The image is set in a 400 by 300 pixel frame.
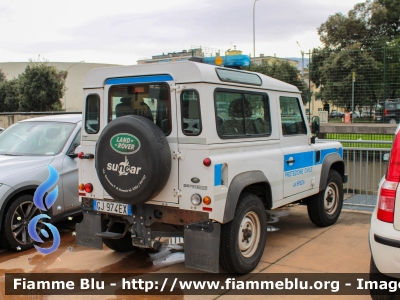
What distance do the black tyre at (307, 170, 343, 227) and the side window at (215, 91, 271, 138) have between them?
181cm

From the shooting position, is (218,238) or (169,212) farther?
(169,212)

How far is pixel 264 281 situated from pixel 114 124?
2376 millimetres

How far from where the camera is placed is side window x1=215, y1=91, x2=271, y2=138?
15.0ft

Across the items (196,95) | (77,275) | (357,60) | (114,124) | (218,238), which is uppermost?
(357,60)

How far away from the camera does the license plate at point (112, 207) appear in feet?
15.4

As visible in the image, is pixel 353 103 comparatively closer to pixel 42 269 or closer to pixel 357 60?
pixel 357 60

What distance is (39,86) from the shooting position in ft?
94.8

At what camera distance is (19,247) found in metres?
5.73

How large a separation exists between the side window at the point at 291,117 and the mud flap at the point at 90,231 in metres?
2.72

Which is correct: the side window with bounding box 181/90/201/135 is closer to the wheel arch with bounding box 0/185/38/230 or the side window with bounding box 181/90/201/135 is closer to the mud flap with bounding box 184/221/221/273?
Result: the mud flap with bounding box 184/221/221/273

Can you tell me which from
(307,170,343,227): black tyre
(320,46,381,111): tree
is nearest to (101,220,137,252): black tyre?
(307,170,343,227): black tyre

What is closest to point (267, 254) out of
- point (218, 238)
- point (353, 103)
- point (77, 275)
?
point (218, 238)

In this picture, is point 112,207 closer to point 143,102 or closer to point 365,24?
point 143,102

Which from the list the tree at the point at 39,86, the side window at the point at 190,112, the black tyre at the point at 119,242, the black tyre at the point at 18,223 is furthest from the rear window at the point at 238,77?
the tree at the point at 39,86
